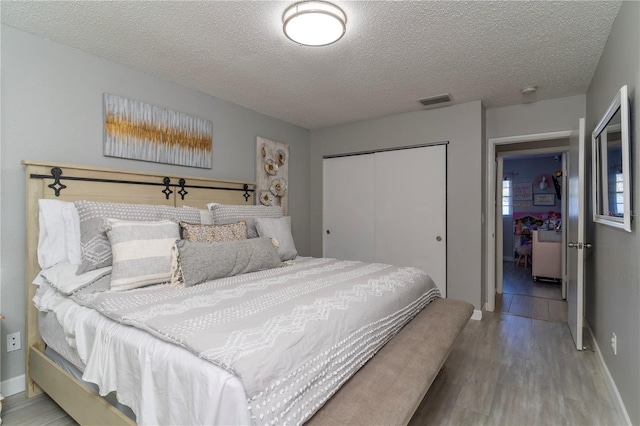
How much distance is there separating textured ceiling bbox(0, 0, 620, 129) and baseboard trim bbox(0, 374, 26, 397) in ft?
7.37

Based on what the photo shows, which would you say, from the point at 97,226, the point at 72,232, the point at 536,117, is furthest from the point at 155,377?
the point at 536,117

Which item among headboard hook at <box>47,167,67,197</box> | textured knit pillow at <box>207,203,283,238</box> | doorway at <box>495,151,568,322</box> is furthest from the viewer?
doorway at <box>495,151,568,322</box>

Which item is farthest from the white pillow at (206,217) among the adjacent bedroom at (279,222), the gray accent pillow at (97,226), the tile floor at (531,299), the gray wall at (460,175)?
the tile floor at (531,299)

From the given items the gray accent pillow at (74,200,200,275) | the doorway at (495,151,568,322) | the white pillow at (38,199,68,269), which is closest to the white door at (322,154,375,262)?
the doorway at (495,151,568,322)

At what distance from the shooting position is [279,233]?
2883 millimetres

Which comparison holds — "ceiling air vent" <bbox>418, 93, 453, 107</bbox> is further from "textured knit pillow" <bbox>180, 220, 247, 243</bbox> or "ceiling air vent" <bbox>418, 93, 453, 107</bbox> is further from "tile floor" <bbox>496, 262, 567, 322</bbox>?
"tile floor" <bbox>496, 262, 567, 322</bbox>

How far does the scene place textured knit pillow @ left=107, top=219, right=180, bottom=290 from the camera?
1821mm

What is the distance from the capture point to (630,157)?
1.61 m

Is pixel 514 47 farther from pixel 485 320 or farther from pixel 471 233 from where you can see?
pixel 485 320

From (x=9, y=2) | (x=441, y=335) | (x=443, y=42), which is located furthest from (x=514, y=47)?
(x=9, y=2)

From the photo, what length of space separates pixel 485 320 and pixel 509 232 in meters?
4.97

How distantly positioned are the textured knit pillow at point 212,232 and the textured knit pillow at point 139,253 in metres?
0.14

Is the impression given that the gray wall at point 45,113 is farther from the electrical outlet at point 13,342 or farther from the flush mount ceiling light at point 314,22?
the flush mount ceiling light at point 314,22

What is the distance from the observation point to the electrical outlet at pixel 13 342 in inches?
80.2
